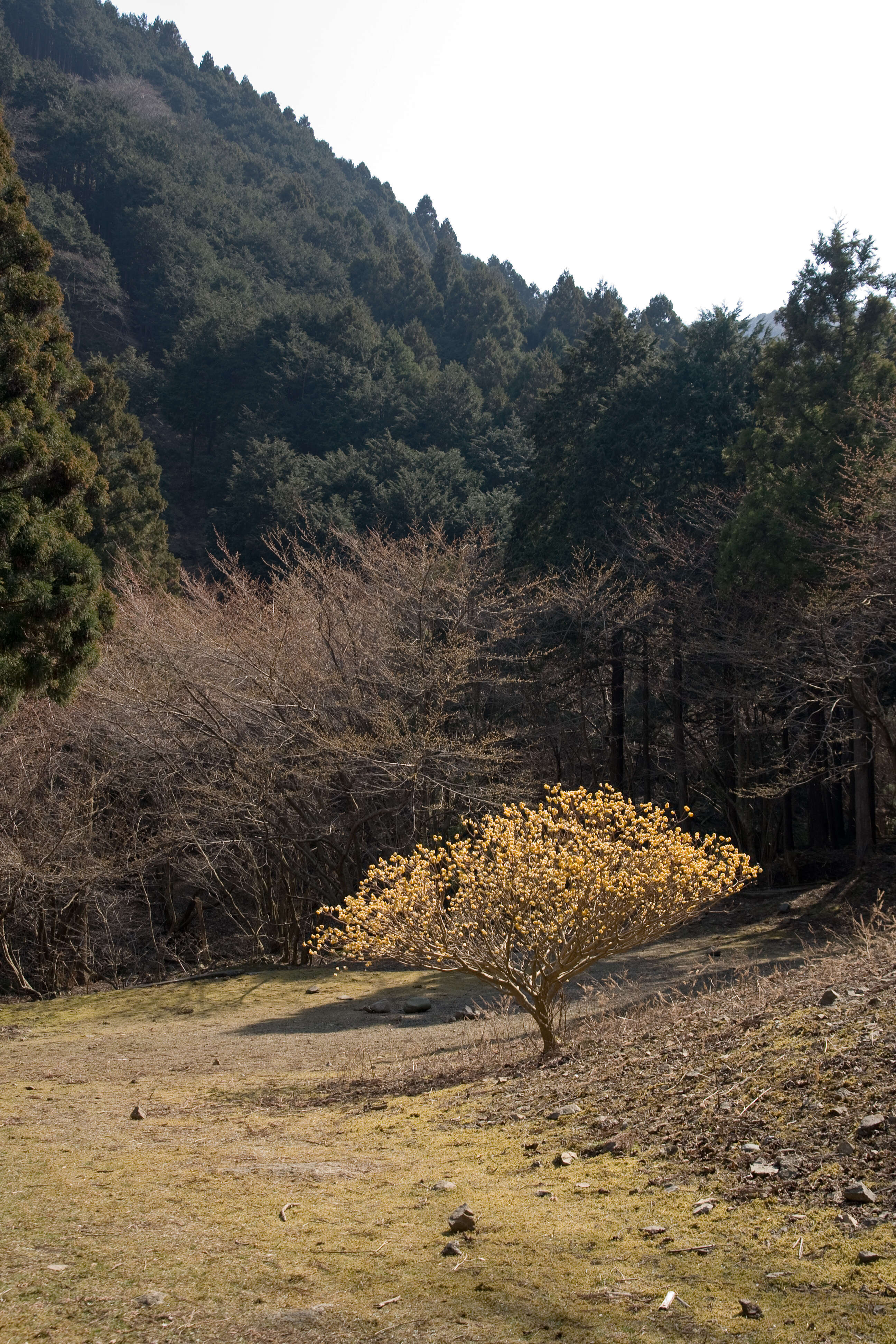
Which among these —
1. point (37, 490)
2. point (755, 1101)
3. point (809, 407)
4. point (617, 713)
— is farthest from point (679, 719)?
point (755, 1101)

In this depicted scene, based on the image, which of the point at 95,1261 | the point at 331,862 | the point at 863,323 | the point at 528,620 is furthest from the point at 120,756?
the point at 863,323

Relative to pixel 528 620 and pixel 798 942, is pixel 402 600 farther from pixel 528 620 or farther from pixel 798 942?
pixel 798 942

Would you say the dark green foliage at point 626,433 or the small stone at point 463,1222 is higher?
the dark green foliage at point 626,433

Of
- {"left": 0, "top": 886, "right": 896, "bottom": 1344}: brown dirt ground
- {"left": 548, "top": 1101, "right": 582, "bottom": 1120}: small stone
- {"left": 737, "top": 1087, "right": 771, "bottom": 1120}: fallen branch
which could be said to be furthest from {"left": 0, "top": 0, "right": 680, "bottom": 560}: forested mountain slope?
{"left": 737, "top": 1087, "right": 771, "bottom": 1120}: fallen branch

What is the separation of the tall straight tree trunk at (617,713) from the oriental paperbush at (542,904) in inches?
505

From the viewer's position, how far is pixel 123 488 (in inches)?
925

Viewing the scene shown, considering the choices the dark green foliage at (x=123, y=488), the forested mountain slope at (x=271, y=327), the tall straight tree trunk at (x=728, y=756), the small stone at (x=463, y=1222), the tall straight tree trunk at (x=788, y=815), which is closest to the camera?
the small stone at (x=463, y=1222)

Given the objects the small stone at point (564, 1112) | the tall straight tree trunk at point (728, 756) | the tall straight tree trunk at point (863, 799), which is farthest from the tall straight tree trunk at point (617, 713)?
the small stone at point (564, 1112)

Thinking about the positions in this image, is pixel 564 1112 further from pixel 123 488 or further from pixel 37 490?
pixel 123 488

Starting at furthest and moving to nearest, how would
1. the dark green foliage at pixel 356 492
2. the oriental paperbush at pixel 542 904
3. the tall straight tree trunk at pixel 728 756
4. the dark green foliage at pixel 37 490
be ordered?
the dark green foliage at pixel 356 492, the tall straight tree trunk at pixel 728 756, the dark green foliage at pixel 37 490, the oriental paperbush at pixel 542 904

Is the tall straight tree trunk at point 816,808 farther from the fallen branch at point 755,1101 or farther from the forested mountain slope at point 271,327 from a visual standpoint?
the fallen branch at point 755,1101

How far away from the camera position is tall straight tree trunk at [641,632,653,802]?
19.2 m

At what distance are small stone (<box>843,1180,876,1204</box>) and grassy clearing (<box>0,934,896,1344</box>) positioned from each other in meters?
0.04

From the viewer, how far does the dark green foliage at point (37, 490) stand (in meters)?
7.90
